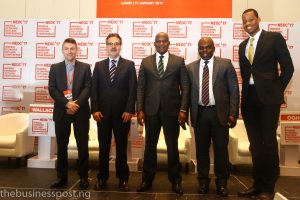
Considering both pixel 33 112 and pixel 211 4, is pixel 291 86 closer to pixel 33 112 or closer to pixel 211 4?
pixel 211 4

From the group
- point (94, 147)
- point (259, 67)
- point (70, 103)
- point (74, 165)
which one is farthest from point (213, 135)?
point (74, 165)

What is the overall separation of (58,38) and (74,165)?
215 centimetres

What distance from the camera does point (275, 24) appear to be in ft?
17.0

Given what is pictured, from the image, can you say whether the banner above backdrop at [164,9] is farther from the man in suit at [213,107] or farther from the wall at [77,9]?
the man in suit at [213,107]

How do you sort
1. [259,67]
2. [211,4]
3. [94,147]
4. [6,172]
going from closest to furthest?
[259,67], [6,172], [94,147], [211,4]

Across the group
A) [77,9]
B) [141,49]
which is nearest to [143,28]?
[141,49]

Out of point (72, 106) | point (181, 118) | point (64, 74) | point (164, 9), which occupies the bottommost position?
point (181, 118)

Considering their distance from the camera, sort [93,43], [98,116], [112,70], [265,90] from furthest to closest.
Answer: [93,43]
[112,70]
[98,116]
[265,90]

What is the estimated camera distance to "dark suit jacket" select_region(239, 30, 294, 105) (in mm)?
3137

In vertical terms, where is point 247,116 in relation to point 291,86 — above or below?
below

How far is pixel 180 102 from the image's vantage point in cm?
343

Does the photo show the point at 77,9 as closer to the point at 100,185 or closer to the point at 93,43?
the point at 93,43

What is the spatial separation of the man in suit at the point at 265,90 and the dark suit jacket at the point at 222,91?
0.43 ft

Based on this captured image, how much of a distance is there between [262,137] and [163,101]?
1.09 meters
